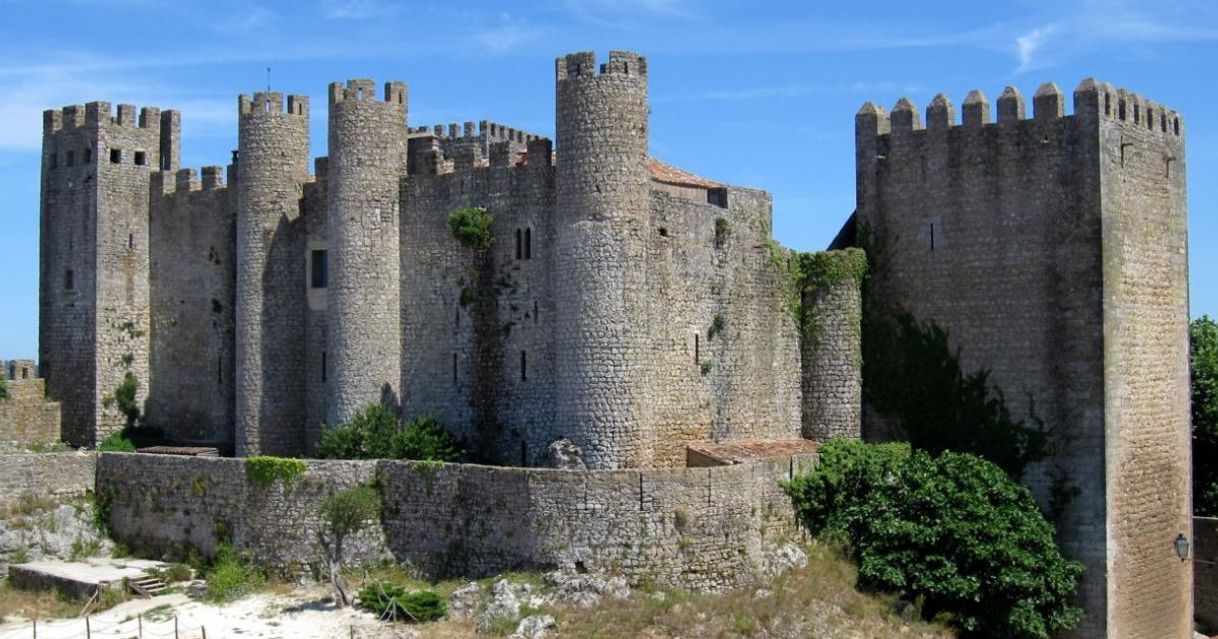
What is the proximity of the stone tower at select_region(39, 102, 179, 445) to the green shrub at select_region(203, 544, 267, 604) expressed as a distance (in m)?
8.60

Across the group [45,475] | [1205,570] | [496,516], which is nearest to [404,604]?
[496,516]

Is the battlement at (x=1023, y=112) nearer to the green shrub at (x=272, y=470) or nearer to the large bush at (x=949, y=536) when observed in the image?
the large bush at (x=949, y=536)

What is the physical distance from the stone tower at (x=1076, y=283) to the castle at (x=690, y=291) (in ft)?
0.18

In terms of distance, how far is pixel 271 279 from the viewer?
34.3 m

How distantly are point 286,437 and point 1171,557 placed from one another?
2049 centimetres

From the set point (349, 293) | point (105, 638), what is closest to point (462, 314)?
point (349, 293)

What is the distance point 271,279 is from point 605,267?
9.17 meters

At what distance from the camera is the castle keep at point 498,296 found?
29.5m

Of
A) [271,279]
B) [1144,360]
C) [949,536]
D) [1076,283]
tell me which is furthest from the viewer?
[271,279]

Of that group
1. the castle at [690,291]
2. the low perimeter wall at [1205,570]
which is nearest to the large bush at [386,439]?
the castle at [690,291]

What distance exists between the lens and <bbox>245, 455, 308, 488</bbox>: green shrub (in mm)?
29906

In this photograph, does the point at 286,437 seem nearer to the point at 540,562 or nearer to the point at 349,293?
the point at 349,293

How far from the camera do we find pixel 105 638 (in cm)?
2677

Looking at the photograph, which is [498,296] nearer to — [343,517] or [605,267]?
[605,267]
